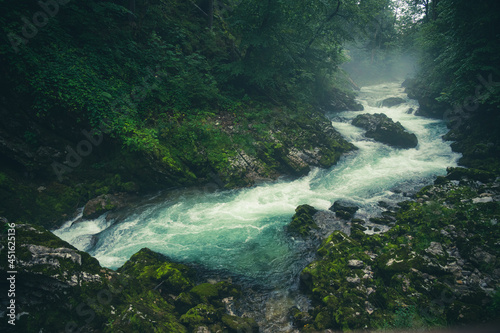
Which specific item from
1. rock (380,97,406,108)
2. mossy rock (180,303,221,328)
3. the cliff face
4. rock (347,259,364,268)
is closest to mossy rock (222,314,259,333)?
the cliff face

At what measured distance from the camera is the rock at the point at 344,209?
10250mm

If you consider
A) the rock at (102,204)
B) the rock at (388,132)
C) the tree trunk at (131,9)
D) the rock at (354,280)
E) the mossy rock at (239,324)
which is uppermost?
the tree trunk at (131,9)

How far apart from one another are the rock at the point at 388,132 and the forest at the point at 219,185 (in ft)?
0.52

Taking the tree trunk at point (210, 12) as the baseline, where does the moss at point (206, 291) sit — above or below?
below

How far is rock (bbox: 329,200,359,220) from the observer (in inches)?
404

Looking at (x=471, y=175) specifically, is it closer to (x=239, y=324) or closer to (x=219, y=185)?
(x=219, y=185)

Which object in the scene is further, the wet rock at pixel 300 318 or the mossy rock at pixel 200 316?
the wet rock at pixel 300 318

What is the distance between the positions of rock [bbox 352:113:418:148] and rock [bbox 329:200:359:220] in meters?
10.1

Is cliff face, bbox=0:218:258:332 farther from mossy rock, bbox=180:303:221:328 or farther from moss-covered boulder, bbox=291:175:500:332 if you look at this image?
moss-covered boulder, bbox=291:175:500:332

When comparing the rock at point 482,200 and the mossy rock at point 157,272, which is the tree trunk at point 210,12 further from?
the rock at point 482,200

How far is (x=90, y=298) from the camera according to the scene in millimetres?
4988

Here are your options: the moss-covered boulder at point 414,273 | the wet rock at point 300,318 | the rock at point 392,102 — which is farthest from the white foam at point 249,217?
the rock at point 392,102

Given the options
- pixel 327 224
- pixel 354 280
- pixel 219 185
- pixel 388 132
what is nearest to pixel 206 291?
pixel 354 280

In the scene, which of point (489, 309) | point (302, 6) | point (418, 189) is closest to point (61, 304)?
point (489, 309)
